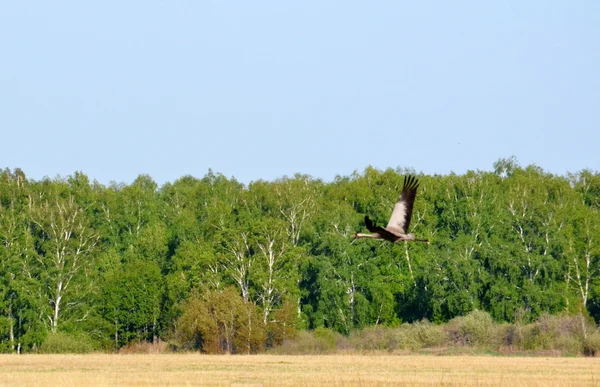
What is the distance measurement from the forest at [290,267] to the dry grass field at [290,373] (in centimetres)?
1586

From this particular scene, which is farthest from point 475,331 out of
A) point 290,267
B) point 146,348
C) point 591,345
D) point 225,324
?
point 146,348

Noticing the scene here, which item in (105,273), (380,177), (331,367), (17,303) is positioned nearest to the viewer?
(331,367)

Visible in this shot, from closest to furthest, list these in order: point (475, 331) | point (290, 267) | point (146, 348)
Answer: point (475, 331) → point (146, 348) → point (290, 267)

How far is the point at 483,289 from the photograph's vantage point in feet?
247

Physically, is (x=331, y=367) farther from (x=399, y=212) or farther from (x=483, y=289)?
(x=483, y=289)

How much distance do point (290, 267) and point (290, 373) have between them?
104 ft

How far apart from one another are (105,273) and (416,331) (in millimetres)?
20706

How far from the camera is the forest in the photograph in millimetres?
71312

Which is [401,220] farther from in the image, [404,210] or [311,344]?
[311,344]

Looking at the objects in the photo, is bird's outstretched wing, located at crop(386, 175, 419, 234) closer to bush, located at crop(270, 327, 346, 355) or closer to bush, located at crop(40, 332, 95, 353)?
bush, located at crop(270, 327, 346, 355)

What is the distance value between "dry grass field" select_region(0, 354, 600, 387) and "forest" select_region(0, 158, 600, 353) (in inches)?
624

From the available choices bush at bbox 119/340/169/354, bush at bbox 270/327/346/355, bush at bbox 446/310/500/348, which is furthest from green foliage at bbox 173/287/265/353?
bush at bbox 446/310/500/348

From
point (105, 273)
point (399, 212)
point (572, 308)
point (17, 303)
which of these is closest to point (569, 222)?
point (572, 308)

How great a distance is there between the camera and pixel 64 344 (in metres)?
68.6
